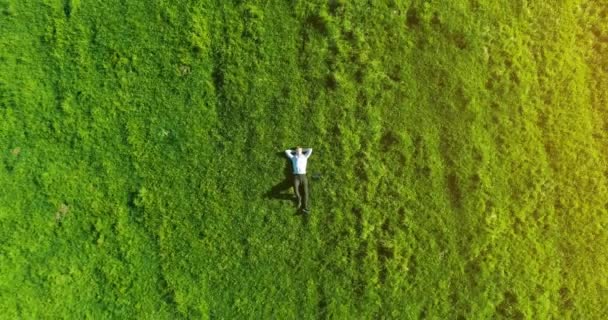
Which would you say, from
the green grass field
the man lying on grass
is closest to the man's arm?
the man lying on grass

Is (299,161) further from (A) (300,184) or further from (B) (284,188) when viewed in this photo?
(B) (284,188)

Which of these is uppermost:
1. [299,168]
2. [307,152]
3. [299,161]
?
[307,152]

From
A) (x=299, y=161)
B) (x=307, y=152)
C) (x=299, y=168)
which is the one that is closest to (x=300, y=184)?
(x=299, y=168)

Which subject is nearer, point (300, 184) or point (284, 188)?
point (300, 184)

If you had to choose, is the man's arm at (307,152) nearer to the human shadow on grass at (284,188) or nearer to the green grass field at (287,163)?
the green grass field at (287,163)

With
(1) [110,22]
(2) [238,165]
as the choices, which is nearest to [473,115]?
(2) [238,165]
